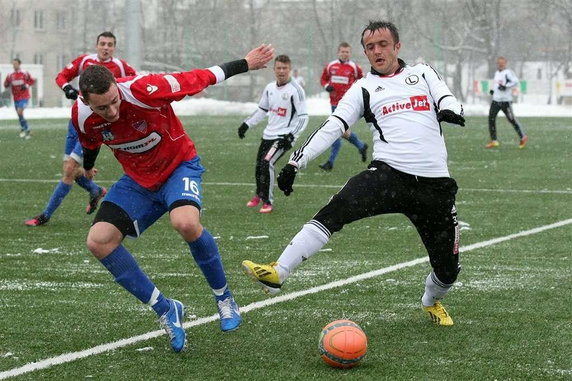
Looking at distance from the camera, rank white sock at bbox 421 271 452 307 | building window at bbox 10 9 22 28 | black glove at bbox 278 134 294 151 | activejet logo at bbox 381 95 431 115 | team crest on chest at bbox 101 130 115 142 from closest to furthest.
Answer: team crest on chest at bbox 101 130 115 142 → activejet logo at bbox 381 95 431 115 → white sock at bbox 421 271 452 307 → black glove at bbox 278 134 294 151 → building window at bbox 10 9 22 28

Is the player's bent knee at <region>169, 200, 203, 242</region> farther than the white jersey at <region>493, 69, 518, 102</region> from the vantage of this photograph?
No

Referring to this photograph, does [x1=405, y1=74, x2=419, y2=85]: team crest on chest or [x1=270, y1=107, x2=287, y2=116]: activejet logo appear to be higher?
[x1=405, y1=74, x2=419, y2=85]: team crest on chest

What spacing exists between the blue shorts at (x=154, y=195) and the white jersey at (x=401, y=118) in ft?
2.16

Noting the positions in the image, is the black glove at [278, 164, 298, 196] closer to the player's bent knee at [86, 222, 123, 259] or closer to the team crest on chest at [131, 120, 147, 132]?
the team crest on chest at [131, 120, 147, 132]

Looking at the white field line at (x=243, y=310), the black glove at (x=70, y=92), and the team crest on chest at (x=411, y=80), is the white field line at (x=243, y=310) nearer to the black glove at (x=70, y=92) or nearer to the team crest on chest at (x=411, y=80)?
the team crest on chest at (x=411, y=80)

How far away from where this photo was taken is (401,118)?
6.82 m

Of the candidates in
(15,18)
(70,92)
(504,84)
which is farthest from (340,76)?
(15,18)

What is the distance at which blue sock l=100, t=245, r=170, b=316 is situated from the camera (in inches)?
252

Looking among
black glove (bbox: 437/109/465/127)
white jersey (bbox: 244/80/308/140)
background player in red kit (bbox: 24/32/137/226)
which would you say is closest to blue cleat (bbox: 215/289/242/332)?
black glove (bbox: 437/109/465/127)

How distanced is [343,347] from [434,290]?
1.33m

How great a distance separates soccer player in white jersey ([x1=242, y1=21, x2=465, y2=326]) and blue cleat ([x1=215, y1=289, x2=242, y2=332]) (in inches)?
21.1

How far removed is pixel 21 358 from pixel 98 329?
0.83 meters

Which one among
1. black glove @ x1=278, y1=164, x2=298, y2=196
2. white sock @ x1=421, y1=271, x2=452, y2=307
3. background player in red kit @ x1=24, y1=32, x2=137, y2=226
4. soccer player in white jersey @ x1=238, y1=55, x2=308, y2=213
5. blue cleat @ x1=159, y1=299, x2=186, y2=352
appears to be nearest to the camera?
blue cleat @ x1=159, y1=299, x2=186, y2=352

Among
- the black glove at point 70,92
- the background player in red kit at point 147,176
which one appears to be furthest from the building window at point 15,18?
the background player in red kit at point 147,176
